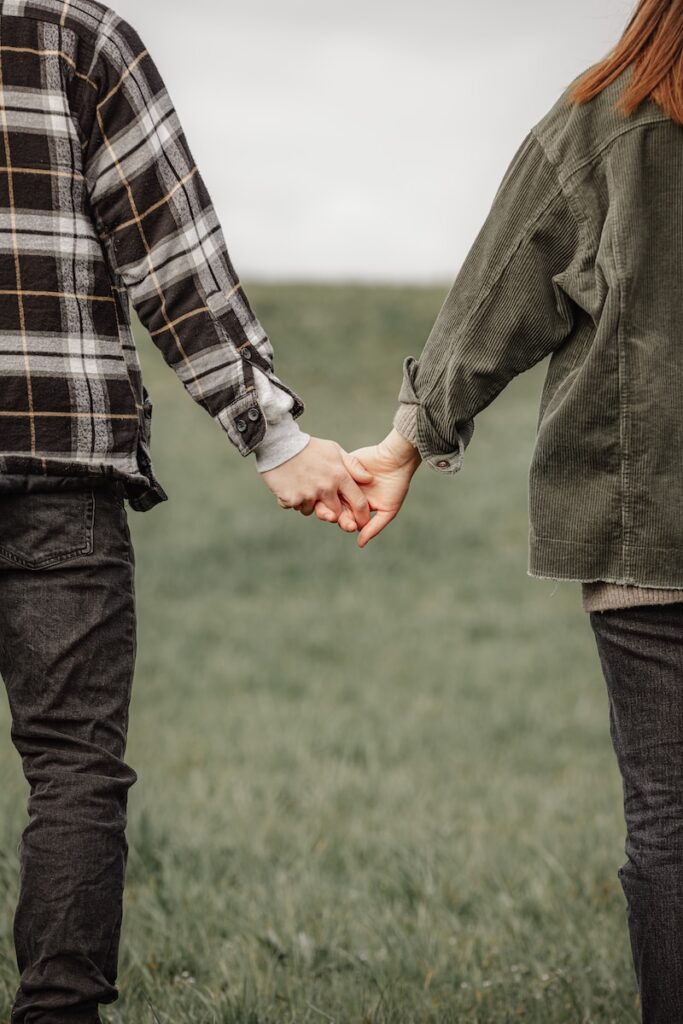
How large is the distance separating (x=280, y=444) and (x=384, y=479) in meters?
0.37

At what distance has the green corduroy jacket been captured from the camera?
199 centimetres

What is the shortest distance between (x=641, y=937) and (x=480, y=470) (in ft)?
35.6

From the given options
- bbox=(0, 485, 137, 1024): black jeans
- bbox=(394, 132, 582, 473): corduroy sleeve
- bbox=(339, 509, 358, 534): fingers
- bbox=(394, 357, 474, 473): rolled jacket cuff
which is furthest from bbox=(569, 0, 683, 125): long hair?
bbox=(0, 485, 137, 1024): black jeans

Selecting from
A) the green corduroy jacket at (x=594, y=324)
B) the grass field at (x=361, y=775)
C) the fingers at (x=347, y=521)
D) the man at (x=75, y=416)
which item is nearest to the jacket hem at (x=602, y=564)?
the green corduroy jacket at (x=594, y=324)

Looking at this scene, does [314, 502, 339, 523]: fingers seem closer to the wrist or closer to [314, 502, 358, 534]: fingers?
[314, 502, 358, 534]: fingers

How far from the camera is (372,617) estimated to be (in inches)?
342

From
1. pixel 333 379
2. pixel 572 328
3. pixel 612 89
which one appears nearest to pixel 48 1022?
pixel 572 328

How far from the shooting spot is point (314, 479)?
7.71 ft

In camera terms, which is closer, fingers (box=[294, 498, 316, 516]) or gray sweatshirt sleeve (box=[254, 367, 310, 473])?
gray sweatshirt sleeve (box=[254, 367, 310, 473])

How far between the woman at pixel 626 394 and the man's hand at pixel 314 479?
42 cm

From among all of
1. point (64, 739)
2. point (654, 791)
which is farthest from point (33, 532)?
point (654, 791)

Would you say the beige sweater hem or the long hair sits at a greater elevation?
the long hair

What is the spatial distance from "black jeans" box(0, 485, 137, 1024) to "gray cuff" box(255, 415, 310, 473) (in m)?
0.34

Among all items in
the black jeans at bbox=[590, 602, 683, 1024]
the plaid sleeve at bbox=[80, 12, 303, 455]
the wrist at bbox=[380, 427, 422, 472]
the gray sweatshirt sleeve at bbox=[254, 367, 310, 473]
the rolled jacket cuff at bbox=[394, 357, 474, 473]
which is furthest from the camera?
the wrist at bbox=[380, 427, 422, 472]
